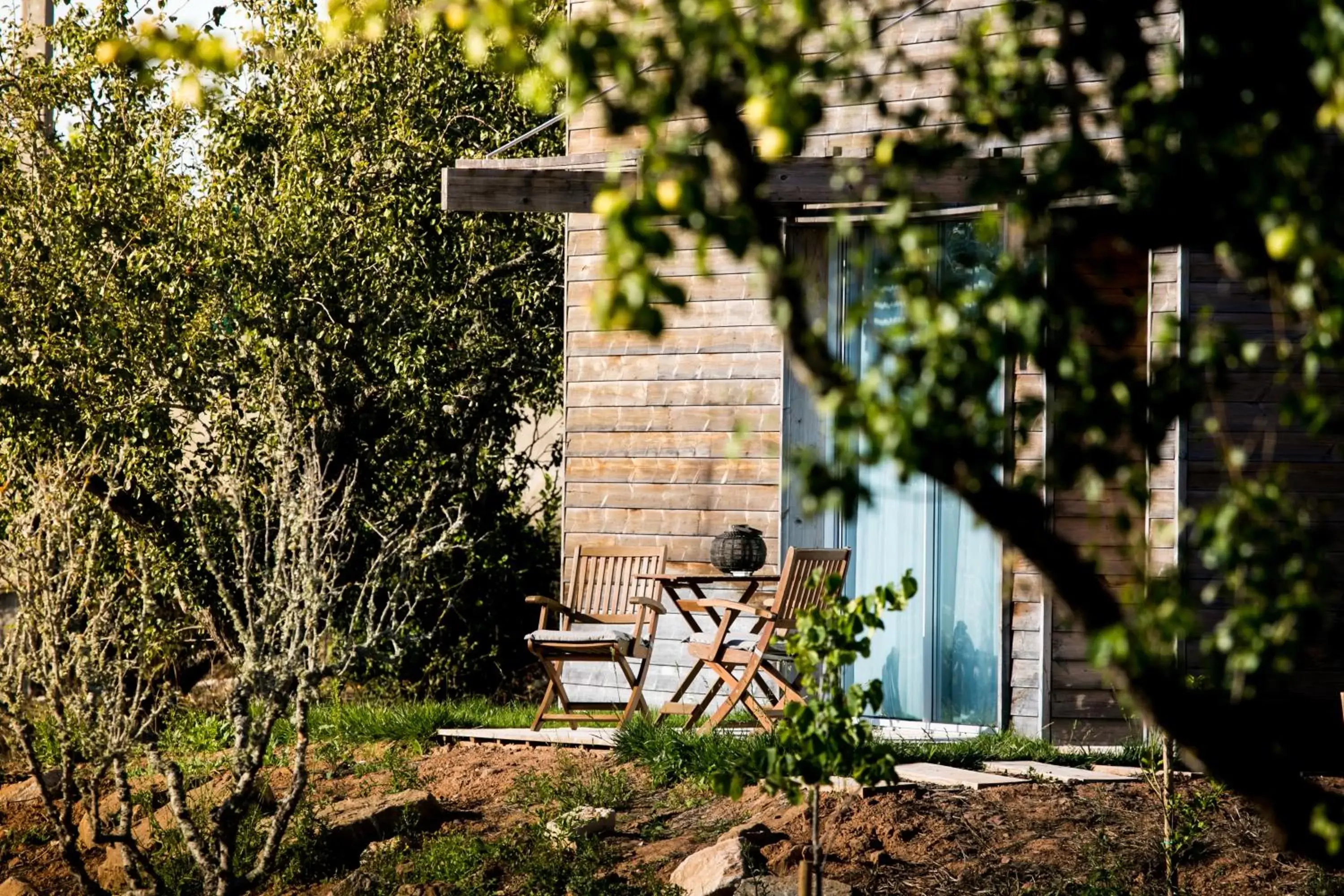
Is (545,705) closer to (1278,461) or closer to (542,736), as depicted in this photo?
(542,736)

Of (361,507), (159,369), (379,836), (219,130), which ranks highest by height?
(219,130)

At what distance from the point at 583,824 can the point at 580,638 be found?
183 centimetres

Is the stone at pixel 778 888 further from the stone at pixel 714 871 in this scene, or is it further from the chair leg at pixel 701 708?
the chair leg at pixel 701 708

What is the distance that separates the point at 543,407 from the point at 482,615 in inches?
63.6

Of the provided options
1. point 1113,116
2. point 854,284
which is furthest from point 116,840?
point 854,284

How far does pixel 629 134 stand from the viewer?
2152 mm

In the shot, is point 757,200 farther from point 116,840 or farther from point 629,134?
point 116,840

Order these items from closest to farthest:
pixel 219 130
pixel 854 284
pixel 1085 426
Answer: pixel 1085 426
pixel 854 284
pixel 219 130

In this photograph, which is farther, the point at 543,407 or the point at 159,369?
the point at 543,407

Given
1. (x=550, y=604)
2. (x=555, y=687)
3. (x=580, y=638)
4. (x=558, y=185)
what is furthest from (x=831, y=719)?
(x=558, y=185)

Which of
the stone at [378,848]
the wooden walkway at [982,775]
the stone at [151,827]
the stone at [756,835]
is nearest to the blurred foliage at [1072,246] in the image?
the stone at [756,835]

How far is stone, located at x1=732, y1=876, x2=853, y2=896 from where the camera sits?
483 centimetres

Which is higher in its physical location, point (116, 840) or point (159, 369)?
point (159, 369)

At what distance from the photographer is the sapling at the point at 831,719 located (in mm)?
3762
